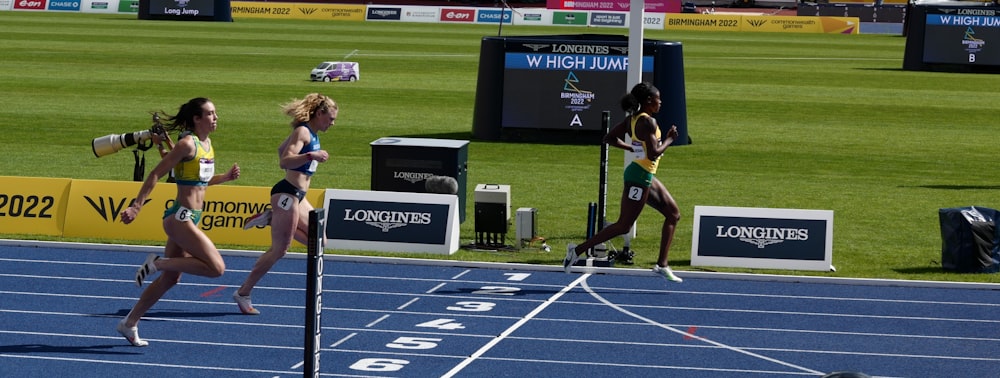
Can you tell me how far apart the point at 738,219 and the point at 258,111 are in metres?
16.2

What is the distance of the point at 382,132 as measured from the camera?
26.1 meters

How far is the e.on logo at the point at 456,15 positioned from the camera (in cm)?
6831

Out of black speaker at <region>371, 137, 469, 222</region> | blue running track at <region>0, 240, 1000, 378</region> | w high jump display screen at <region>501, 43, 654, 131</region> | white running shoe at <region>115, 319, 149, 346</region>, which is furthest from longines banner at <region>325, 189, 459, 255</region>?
w high jump display screen at <region>501, 43, 654, 131</region>

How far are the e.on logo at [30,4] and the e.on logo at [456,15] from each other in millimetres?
18694

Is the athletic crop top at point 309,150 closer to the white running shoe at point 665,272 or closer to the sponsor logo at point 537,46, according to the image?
the white running shoe at point 665,272

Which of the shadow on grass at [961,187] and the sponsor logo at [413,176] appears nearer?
the sponsor logo at [413,176]

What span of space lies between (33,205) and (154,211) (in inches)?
54.4

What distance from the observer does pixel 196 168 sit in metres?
10.6

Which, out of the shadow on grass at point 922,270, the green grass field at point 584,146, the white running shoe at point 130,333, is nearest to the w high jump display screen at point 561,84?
the green grass field at point 584,146

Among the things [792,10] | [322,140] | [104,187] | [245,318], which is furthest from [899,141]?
[792,10]

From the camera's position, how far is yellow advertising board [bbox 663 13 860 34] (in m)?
→ 63.1

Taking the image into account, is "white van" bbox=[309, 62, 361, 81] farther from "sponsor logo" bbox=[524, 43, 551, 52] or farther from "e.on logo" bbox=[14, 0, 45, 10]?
"e.on logo" bbox=[14, 0, 45, 10]

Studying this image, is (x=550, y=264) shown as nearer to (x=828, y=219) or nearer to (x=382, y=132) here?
(x=828, y=219)

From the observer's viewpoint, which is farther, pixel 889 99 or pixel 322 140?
pixel 889 99
